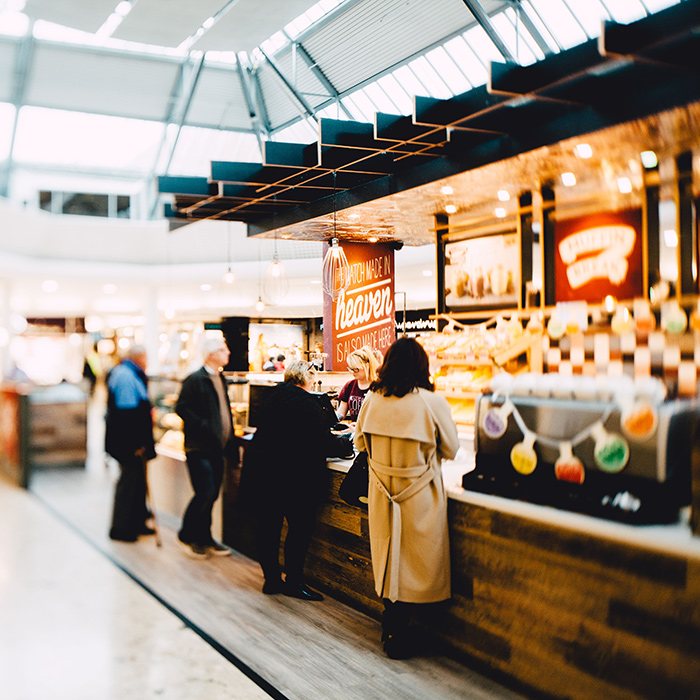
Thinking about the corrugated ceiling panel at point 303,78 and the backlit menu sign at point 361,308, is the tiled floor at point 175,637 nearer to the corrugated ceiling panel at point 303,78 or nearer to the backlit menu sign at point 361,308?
the backlit menu sign at point 361,308

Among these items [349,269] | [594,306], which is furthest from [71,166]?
[594,306]

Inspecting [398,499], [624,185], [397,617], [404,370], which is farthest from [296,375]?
[624,185]

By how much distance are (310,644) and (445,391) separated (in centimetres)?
290

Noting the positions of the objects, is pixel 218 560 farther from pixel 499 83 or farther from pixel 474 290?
pixel 499 83

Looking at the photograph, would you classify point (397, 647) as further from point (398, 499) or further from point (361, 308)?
point (361, 308)

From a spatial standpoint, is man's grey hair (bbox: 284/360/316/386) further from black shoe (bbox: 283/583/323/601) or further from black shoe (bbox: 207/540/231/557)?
black shoe (bbox: 207/540/231/557)

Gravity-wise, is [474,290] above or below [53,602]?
above

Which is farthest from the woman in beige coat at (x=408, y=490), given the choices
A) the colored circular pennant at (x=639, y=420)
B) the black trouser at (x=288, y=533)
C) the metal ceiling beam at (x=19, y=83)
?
the metal ceiling beam at (x=19, y=83)

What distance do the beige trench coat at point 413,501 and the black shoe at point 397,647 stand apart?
0.26m

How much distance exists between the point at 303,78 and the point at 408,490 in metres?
10.6

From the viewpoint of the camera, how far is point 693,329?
465 centimetres

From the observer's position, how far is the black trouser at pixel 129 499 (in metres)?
6.04

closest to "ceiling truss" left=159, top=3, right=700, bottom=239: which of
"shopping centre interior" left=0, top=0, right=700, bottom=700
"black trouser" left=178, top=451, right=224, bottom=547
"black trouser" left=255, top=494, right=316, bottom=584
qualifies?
"shopping centre interior" left=0, top=0, right=700, bottom=700

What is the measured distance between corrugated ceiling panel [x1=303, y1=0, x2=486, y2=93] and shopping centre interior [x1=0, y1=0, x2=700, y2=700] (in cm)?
4
